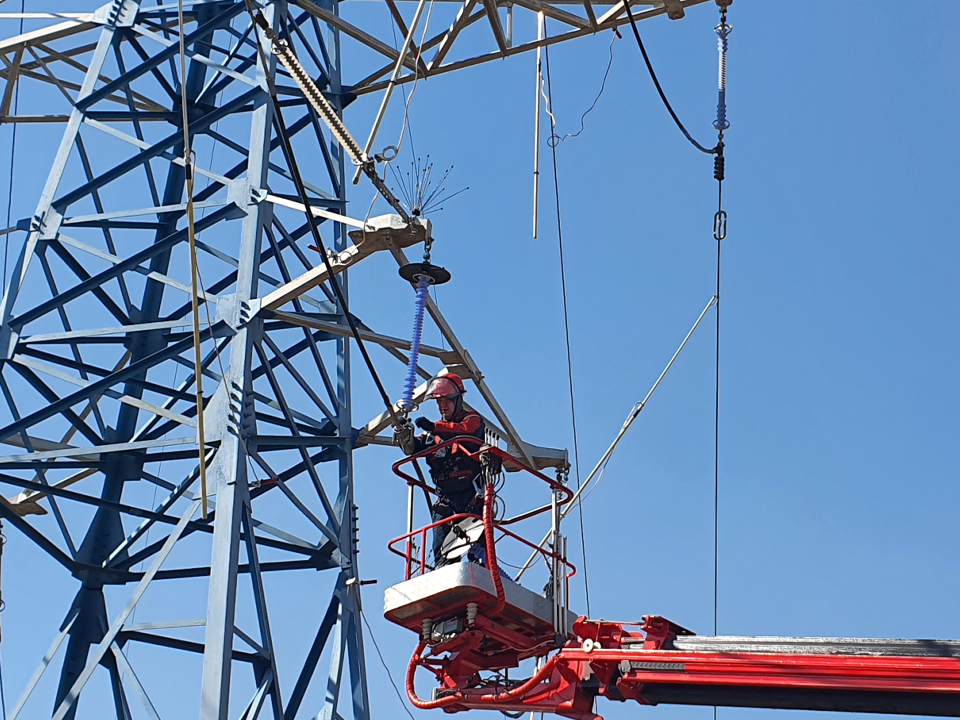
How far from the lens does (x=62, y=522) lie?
728 inches

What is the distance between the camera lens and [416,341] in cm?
1464

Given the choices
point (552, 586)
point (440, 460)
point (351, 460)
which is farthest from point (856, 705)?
point (351, 460)

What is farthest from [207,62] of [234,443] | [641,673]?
[641,673]

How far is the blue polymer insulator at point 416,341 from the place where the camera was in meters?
14.6

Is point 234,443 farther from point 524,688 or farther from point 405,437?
point 524,688

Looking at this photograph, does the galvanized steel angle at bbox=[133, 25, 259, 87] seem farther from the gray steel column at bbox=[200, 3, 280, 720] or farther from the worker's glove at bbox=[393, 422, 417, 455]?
the worker's glove at bbox=[393, 422, 417, 455]

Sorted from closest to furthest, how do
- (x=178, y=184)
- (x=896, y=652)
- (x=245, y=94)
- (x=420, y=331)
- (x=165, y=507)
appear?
1. (x=896, y=652)
2. (x=420, y=331)
3. (x=165, y=507)
4. (x=245, y=94)
5. (x=178, y=184)

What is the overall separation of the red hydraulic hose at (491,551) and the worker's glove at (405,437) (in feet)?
3.73

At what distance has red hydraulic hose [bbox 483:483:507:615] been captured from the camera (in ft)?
46.6

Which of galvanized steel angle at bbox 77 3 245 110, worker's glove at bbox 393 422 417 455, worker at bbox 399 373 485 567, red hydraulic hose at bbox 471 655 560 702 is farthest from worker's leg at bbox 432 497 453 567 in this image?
galvanized steel angle at bbox 77 3 245 110

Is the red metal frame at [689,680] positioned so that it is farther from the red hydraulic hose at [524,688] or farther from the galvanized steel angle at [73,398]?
the galvanized steel angle at [73,398]

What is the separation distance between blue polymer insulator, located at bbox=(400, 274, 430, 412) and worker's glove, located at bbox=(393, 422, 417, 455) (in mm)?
255

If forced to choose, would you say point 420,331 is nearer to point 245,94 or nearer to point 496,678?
point 496,678

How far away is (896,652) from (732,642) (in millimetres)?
1490
